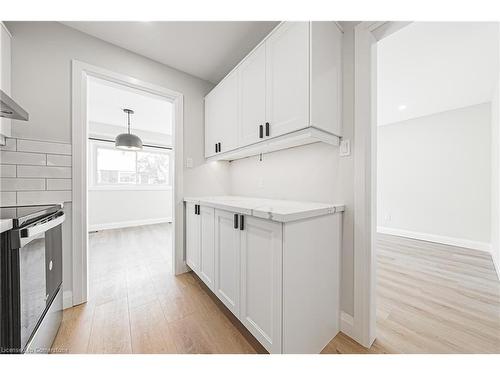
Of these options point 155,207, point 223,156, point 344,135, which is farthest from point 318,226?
point 155,207

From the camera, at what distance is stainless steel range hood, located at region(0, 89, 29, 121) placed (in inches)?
36.5

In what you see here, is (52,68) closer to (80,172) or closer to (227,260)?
(80,172)

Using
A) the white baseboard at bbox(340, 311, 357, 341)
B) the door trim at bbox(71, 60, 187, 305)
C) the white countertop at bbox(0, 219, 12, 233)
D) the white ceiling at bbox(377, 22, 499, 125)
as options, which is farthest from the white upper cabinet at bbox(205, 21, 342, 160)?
the white countertop at bbox(0, 219, 12, 233)

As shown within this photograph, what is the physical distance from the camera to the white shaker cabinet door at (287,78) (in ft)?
3.85

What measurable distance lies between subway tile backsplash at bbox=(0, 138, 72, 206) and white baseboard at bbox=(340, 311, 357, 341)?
2297 mm

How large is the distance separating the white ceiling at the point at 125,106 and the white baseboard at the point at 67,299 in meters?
2.28

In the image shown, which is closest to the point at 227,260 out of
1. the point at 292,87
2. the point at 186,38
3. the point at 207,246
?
the point at 207,246

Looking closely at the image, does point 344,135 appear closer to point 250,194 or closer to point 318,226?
point 318,226

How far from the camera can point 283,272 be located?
0.95 meters

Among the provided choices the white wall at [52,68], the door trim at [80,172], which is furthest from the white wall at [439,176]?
the door trim at [80,172]

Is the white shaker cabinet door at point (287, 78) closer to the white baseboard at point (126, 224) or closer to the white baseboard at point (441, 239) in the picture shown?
the white baseboard at point (441, 239)

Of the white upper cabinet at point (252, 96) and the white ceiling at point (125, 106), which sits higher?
the white ceiling at point (125, 106)

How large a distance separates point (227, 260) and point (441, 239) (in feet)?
13.4

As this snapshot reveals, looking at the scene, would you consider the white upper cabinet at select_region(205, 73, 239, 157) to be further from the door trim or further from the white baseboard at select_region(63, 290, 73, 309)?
the white baseboard at select_region(63, 290, 73, 309)
